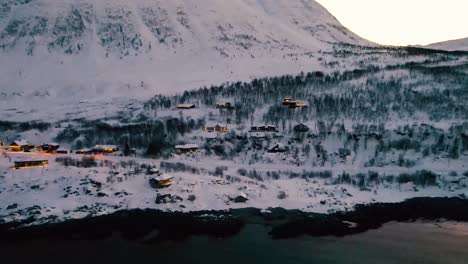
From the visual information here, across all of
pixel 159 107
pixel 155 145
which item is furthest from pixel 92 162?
pixel 159 107

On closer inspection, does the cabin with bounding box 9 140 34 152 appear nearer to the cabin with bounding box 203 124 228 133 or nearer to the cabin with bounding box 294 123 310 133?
the cabin with bounding box 203 124 228 133

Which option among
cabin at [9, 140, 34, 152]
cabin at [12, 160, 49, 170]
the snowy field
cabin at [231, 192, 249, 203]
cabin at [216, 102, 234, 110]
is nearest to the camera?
the snowy field

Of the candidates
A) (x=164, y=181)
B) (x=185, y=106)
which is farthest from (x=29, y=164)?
(x=185, y=106)

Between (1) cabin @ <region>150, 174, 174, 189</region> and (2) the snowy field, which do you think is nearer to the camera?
(2) the snowy field

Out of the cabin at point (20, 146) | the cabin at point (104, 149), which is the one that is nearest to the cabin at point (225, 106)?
the cabin at point (104, 149)

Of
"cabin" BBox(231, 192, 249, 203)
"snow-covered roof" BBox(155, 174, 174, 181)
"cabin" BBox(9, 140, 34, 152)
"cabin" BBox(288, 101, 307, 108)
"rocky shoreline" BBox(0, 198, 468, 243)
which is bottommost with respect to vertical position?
"rocky shoreline" BBox(0, 198, 468, 243)

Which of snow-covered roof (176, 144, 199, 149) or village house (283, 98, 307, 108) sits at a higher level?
village house (283, 98, 307, 108)

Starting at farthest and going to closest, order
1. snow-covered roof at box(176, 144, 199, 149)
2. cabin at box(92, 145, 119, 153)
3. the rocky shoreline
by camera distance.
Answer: snow-covered roof at box(176, 144, 199, 149) < cabin at box(92, 145, 119, 153) < the rocky shoreline

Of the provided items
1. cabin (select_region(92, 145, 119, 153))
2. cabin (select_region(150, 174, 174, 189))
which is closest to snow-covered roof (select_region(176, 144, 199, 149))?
cabin (select_region(92, 145, 119, 153))
